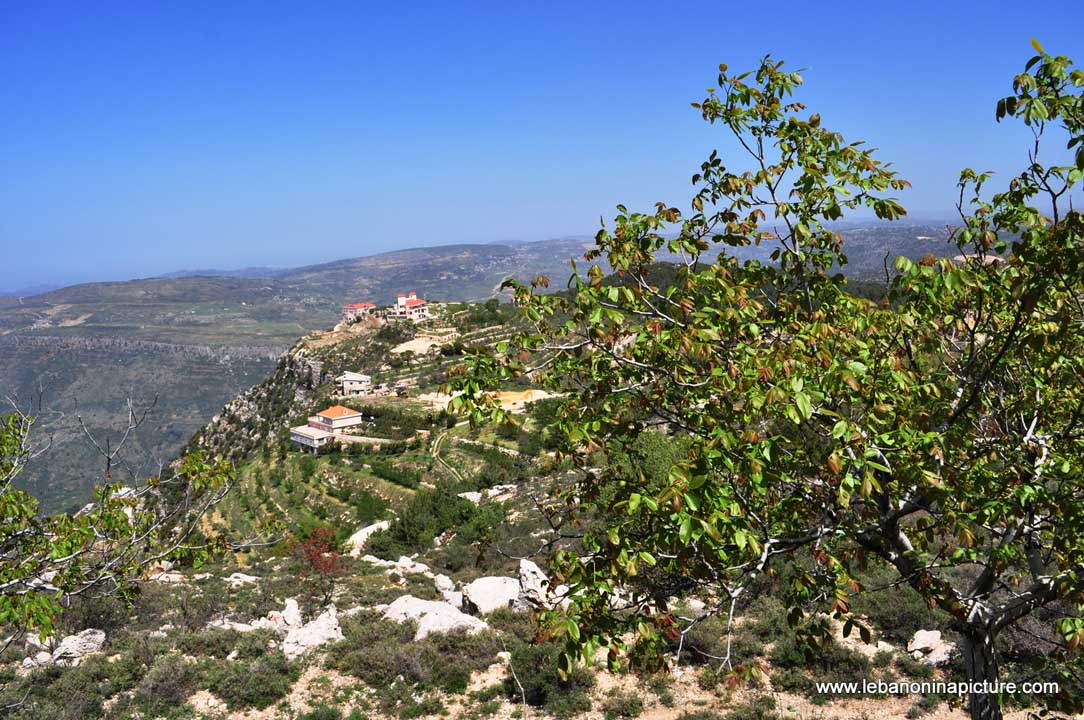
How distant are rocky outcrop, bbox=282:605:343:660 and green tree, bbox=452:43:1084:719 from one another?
10.4 metres

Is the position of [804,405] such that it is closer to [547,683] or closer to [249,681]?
[547,683]

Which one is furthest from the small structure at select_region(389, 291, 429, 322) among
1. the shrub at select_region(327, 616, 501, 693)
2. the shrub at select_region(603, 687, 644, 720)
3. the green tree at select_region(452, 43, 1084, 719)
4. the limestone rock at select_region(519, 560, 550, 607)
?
the green tree at select_region(452, 43, 1084, 719)

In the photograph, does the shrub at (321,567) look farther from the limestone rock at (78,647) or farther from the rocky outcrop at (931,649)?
the rocky outcrop at (931,649)

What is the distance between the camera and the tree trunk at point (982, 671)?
5410 millimetres

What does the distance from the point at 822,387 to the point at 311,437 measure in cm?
5634

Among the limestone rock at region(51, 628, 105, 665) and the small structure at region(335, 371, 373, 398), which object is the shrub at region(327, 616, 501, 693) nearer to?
the limestone rock at region(51, 628, 105, 665)

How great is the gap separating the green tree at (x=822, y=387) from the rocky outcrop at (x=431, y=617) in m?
9.25

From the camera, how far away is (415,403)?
6300cm

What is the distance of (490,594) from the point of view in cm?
1627

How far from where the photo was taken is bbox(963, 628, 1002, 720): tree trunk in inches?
213

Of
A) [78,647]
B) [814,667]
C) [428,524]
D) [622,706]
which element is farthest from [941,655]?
[428,524]

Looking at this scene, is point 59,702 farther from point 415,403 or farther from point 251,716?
point 415,403

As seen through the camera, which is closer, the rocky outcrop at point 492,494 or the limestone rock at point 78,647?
the limestone rock at point 78,647

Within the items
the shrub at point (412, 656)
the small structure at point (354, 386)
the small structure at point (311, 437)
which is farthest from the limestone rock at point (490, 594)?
the small structure at point (354, 386)
